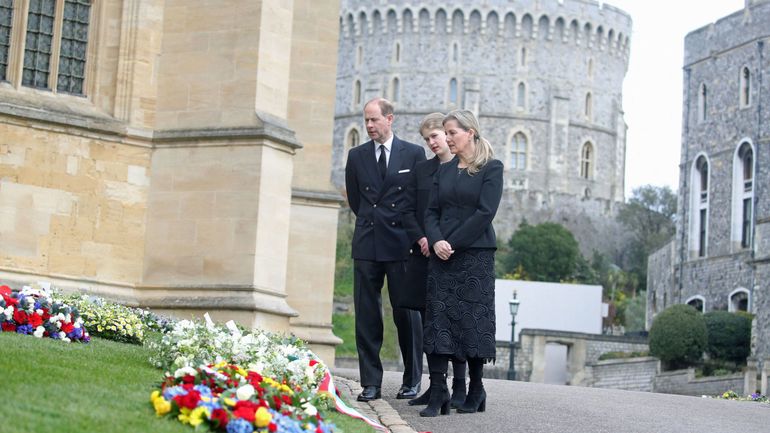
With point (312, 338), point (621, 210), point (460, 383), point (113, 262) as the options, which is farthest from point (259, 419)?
point (621, 210)

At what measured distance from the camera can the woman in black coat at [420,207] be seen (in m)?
11.6

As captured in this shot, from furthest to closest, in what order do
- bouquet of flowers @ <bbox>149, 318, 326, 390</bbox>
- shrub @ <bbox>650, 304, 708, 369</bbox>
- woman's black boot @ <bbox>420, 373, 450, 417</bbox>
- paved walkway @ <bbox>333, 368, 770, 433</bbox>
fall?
shrub @ <bbox>650, 304, 708, 369</bbox>
woman's black boot @ <bbox>420, 373, 450, 417</bbox>
paved walkway @ <bbox>333, 368, 770, 433</bbox>
bouquet of flowers @ <bbox>149, 318, 326, 390</bbox>

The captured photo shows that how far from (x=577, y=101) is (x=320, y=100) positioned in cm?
8072

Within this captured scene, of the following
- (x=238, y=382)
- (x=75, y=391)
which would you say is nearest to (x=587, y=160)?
(x=238, y=382)

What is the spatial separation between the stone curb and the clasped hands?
1199mm

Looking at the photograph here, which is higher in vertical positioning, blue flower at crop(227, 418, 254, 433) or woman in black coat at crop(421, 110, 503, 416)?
woman in black coat at crop(421, 110, 503, 416)

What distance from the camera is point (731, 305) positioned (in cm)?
5569

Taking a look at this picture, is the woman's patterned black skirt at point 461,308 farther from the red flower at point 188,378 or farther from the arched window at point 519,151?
the arched window at point 519,151

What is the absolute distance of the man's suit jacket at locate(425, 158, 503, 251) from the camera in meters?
11.0

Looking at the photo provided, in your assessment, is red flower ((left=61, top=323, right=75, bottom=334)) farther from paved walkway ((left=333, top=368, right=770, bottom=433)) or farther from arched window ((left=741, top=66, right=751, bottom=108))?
arched window ((left=741, top=66, right=751, bottom=108))

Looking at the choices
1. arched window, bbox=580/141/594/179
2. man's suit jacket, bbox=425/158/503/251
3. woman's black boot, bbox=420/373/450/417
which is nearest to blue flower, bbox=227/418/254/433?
woman's black boot, bbox=420/373/450/417

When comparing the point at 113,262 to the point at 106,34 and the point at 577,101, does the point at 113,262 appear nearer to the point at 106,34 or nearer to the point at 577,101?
the point at 106,34

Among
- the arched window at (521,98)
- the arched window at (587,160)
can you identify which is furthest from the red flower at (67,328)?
the arched window at (587,160)

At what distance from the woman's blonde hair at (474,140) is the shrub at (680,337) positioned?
38707 mm
